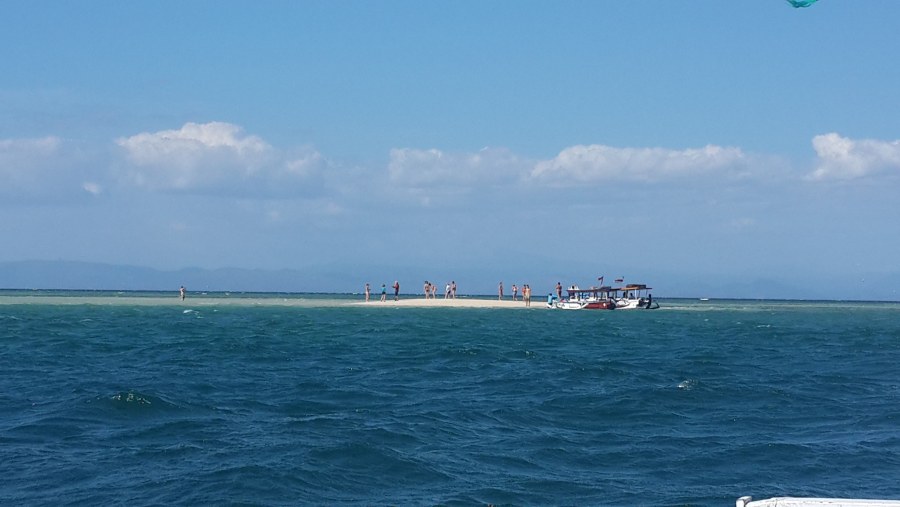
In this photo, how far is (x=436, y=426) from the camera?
20.5 metres

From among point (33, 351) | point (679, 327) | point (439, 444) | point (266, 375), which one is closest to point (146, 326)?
point (33, 351)

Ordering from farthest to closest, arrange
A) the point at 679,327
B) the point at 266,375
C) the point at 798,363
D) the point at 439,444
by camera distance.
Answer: the point at 679,327, the point at 798,363, the point at 266,375, the point at 439,444

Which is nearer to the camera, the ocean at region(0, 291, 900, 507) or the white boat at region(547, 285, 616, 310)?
the ocean at region(0, 291, 900, 507)

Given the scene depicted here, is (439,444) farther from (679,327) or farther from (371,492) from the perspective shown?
(679,327)

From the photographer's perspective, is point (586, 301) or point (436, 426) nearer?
point (436, 426)

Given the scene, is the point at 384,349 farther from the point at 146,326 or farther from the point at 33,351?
the point at 146,326

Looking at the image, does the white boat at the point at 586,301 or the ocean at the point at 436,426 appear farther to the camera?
the white boat at the point at 586,301

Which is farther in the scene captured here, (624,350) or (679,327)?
(679,327)

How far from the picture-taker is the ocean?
1525 cm

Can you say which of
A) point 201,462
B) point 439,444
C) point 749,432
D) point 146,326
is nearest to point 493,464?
point 439,444

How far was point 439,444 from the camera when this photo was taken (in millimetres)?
18797

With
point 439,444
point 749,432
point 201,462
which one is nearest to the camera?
point 201,462

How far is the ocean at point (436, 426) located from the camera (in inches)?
600

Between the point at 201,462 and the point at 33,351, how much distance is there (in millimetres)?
23080
